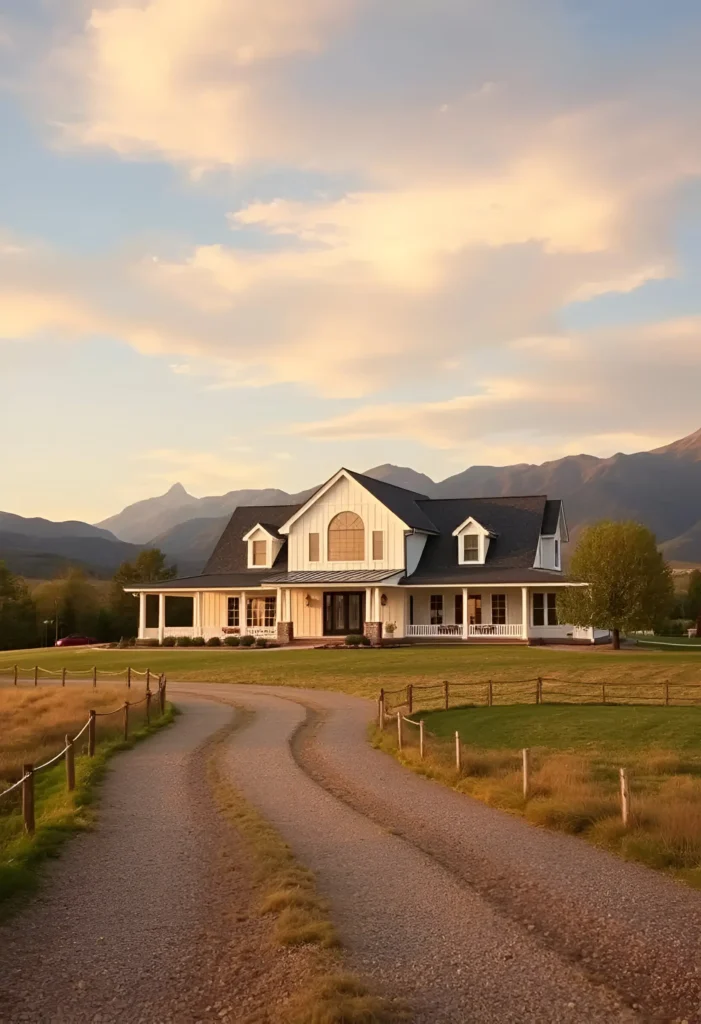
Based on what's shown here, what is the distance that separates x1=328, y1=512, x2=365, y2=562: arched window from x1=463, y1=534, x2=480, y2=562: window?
546 cm

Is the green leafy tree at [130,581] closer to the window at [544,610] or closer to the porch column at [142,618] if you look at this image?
the porch column at [142,618]

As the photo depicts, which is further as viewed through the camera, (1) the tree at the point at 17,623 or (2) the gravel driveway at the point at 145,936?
(1) the tree at the point at 17,623

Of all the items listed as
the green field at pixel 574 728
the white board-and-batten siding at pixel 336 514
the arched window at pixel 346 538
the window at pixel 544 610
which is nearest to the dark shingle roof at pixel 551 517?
the window at pixel 544 610

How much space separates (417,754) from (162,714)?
9614 mm

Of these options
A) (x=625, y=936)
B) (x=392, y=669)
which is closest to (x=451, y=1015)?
(x=625, y=936)

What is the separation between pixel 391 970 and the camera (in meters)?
7.35

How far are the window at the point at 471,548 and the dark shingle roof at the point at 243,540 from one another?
33.0 ft

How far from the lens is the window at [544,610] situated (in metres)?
49.1

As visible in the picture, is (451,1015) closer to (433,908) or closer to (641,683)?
(433,908)

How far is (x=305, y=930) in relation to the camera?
800 cm

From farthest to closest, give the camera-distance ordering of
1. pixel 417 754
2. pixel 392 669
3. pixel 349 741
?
1. pixel 392 669
2. pixel 349 741
3. pixel 417 754

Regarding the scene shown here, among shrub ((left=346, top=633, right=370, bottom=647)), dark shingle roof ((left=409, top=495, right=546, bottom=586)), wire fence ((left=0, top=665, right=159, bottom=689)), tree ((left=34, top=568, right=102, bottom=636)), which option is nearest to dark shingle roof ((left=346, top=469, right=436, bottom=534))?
dark shingle roof ((left=409, top=495, right=546, bottom=586))

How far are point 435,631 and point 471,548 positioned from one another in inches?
203

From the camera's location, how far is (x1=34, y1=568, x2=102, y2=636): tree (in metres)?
78.8
